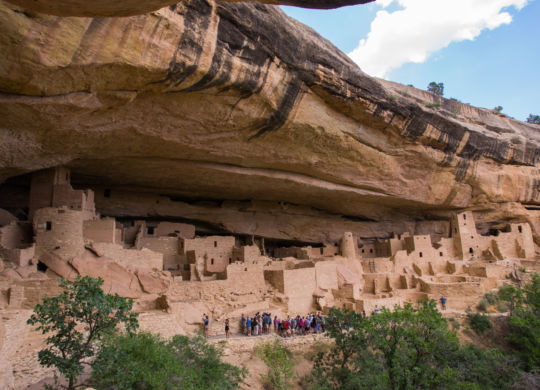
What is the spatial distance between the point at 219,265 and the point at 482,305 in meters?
9.93

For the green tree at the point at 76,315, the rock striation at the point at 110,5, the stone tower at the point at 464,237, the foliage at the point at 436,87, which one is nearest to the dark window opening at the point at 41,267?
the green tree at the point at 76,315

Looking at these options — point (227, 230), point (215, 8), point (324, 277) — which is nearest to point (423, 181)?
point (324, 277)

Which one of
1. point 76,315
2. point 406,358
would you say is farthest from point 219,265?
point 76,315

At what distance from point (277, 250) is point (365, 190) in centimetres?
548

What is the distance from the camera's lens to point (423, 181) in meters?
18.1

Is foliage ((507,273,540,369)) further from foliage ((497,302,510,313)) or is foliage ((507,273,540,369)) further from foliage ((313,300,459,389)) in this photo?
foliage ((313,300,459,389))

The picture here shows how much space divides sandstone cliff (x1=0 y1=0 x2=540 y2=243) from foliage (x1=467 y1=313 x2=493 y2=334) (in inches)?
237

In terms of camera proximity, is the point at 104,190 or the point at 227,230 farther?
the point at 227,230

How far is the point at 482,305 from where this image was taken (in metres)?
15.1

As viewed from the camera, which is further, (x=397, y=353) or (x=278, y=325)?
(x=278, y=325)

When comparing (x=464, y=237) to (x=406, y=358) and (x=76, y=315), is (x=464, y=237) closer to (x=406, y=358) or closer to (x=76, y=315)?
(x=406, y=358)

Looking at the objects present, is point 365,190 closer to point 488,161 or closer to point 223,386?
point 488,161

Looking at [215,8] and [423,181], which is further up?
[215,8]

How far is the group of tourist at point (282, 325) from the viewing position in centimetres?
1126
